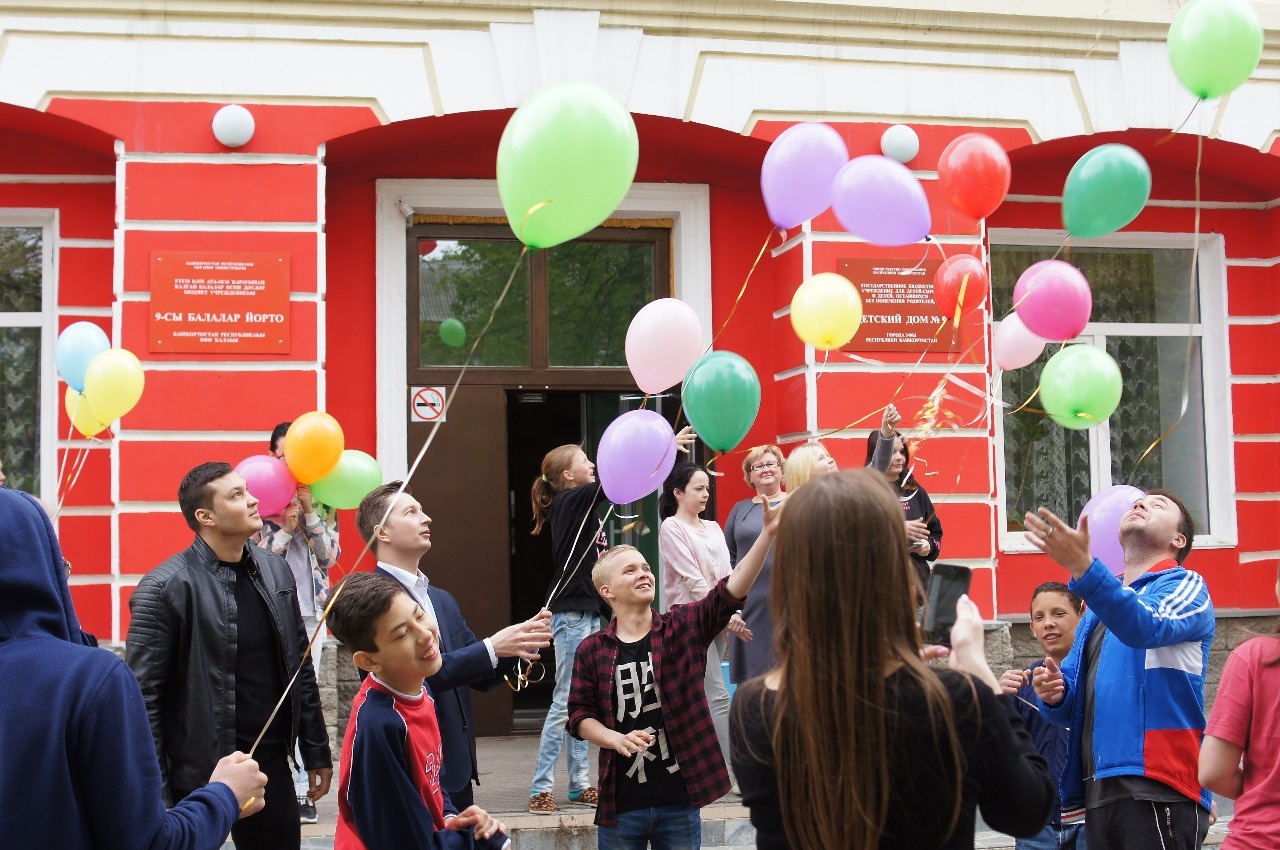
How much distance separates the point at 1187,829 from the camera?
11.4ft

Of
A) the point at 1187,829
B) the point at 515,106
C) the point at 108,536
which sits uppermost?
the point at 515,106

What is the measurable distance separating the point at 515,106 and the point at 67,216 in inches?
116

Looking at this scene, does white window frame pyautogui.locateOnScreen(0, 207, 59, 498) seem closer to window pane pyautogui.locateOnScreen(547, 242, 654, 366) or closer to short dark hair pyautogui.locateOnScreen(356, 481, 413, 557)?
window pane pyautogui.locateOnScreen(547, 242, 654, 366)

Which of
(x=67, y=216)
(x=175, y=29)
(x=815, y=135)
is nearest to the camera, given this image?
(x=815, y=135)

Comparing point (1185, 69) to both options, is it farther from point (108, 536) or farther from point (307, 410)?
point (108, 536)

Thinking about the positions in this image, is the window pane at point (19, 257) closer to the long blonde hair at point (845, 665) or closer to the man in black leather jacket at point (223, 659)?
the man in black leather jacket at point (223, 659)

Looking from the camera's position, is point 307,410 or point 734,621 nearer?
point 734,621

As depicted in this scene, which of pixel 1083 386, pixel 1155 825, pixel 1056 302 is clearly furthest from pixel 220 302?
pixel 1155 825

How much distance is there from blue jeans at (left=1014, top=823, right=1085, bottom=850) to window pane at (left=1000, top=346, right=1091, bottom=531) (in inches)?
186

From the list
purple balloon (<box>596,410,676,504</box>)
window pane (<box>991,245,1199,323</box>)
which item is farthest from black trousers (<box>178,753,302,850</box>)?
window pane (<box>991,245,1199,323</box>)

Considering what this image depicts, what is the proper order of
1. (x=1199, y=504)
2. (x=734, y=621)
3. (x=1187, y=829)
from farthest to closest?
(x=1199, y=504)
(x=734, y=621)
(x=1187, y=829)

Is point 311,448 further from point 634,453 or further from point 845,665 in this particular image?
point 845,665

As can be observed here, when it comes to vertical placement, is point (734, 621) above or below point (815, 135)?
below

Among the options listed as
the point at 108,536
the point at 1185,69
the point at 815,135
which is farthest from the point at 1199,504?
the point at 108,536
